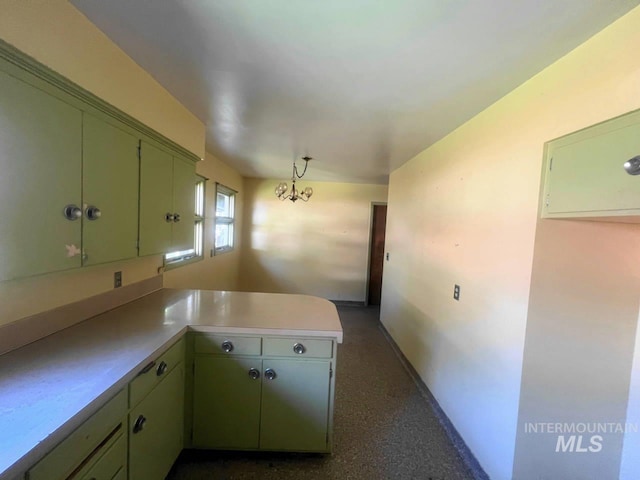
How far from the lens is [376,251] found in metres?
5.32

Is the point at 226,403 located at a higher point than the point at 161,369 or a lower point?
lower

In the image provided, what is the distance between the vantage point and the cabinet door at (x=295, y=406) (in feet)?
5.27

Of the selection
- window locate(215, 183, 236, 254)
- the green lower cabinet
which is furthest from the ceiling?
window locate(215, 183, 236, 254)

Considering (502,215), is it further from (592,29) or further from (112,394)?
(112,394)

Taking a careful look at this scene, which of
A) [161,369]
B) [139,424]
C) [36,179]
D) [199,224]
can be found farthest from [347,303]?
[36,179]

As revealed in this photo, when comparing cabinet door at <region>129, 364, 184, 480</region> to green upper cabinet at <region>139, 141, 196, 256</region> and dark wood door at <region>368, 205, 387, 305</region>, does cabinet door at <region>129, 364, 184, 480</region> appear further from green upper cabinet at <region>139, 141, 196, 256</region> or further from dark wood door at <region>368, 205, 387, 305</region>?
dark wood door at <region>368, 205, 387, 305</region>

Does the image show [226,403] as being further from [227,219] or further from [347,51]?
[227,219]

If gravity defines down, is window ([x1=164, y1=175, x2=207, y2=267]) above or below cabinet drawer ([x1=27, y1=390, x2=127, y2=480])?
above

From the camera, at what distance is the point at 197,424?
5.36 ft

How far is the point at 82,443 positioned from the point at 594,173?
2139 millimetres

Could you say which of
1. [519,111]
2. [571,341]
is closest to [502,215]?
[519,111]

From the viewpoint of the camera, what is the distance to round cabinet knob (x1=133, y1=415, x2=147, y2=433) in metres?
1.17

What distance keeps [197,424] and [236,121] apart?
2228mm

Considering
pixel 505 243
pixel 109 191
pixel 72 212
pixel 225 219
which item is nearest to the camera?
pixel 72 212
